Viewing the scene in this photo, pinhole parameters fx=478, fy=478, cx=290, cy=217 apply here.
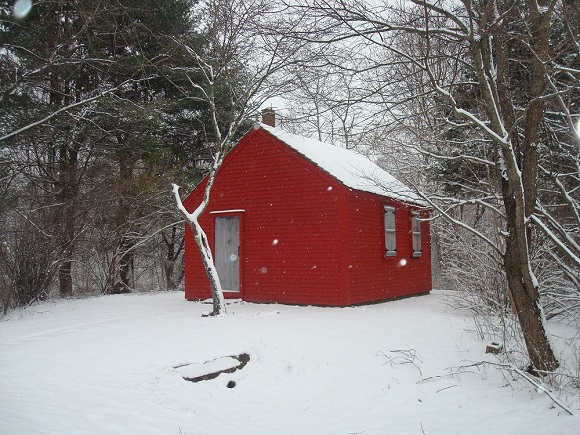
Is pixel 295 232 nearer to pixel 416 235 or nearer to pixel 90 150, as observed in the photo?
pixel 416 235

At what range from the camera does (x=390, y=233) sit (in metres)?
13.7

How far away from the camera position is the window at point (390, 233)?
13.4m

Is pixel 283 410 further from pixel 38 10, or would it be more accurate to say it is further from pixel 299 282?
pixel 38 10

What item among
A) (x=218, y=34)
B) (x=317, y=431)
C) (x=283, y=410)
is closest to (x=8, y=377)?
(x=283, y=410)

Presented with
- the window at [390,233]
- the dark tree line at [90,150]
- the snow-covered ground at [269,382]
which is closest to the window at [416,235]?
the window at [390,233]

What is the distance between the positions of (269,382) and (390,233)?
25.6 ft

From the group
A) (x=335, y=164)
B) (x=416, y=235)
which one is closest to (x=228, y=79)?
(x=335, y=164)

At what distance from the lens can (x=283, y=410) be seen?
5977 mm

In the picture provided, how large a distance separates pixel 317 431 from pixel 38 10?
574 inches

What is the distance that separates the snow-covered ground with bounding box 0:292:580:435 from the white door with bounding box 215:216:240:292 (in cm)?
354

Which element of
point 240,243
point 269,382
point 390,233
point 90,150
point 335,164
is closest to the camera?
point 269,382

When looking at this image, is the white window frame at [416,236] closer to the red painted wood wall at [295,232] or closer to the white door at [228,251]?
the red painted wood wall at [295,232]

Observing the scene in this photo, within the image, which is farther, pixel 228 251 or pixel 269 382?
pixel 228 251

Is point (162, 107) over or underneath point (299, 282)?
over
